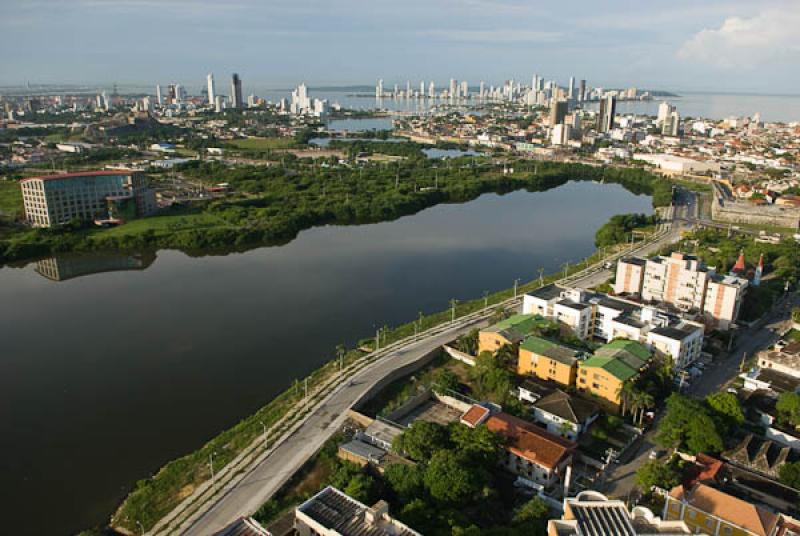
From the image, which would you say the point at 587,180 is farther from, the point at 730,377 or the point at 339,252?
the point at 730,377

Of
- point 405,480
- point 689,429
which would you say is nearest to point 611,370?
point 689,429

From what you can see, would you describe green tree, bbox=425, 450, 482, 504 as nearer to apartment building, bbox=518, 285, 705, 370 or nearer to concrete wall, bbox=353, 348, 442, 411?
concrete wall, bbox=353, 348, 442, 411

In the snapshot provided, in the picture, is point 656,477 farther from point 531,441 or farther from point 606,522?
point 606,522

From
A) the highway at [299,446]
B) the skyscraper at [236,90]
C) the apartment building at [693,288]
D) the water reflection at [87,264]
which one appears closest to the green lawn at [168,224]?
the water reflection at [87,264]

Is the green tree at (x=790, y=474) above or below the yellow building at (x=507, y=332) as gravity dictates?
below

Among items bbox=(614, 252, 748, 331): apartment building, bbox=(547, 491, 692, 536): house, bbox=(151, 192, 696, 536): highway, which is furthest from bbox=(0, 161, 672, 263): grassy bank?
bbox=(547, 491, 692, 536): house

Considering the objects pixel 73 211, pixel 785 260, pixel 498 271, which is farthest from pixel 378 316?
pixel 73 211

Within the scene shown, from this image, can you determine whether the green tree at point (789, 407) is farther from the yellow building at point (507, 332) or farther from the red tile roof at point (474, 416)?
the red tile roof at point (474, 416)
